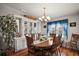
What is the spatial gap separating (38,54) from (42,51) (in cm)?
10

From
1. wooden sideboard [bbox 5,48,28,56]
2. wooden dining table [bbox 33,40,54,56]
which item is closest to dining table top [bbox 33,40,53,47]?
wooden dining table [bbox 33,40,54,56]

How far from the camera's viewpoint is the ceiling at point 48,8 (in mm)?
2760

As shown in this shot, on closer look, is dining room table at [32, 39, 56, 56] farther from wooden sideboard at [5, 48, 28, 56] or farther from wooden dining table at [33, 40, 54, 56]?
wooden sideboard at [5, 48, 28, 56]

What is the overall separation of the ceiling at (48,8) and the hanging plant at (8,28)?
0.25 m

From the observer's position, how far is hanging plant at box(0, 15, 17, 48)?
2.78 m

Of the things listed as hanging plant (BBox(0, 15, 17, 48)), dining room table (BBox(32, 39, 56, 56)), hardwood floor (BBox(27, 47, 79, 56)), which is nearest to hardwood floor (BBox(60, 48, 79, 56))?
hardwood floor (BBox(27, 47, 79, 56))

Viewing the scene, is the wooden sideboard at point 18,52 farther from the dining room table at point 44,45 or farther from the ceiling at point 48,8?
the ceiling at point 48,8

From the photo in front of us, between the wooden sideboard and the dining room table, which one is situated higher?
the dining room table

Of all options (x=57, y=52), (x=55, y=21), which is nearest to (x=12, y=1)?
(x=55, y=21)

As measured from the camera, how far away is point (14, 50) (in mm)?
2777

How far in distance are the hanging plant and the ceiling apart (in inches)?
9.9

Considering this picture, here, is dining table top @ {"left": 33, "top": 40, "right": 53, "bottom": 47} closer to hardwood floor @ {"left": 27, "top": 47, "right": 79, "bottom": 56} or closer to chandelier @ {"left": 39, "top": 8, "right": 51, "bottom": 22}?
hardwood floor @ {"left": 27, "top": 47, "right": 79, "bottom": 56}

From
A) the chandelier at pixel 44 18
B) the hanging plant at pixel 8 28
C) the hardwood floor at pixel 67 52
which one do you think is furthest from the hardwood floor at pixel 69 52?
the hanging plant at pixel 8 28

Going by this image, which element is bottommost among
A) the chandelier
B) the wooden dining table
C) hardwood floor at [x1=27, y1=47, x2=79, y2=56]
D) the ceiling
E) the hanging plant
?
hardwood floor at [x1=27, y1=47, x2=79, y2=56]
